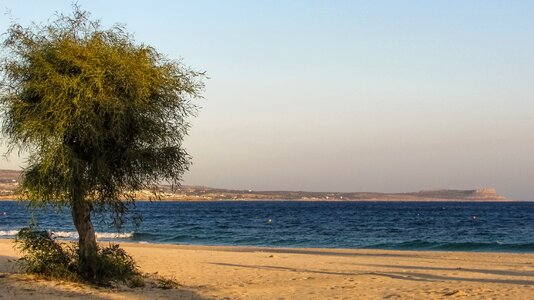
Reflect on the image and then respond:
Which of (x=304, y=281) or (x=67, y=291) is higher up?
(x=67, y=291)

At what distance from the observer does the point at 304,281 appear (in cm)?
1959

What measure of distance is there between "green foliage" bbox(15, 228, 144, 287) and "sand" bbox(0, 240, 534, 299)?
378 mm

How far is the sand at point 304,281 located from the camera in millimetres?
15867

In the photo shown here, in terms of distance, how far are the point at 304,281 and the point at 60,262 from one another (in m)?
7.20

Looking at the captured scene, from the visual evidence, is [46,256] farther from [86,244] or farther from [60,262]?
[86,244]

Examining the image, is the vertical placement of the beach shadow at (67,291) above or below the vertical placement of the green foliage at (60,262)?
below

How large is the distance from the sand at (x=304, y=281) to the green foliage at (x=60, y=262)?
14.9 inches

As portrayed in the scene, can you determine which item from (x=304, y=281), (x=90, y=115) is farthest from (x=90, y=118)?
(x=304, y=281)

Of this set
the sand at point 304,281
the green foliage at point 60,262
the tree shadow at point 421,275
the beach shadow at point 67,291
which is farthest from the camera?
the tree shadow at point 421,275

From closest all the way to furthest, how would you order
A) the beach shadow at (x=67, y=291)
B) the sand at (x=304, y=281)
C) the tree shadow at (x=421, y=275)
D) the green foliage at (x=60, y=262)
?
the beach shadow at (x=67, y=291) → the sand at (x=304, y=281) → the green foliage at (x=60, y=262) → the tree shadow at (x=421, y=275)

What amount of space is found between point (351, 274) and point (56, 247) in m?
9.99

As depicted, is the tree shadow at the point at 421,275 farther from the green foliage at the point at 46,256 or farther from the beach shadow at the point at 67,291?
the green foliage at the point at 46,256

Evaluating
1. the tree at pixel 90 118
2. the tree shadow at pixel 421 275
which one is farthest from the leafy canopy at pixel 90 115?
the tree shadow at pixel 421 275

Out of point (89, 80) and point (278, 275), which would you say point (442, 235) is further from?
point (89, 80)
